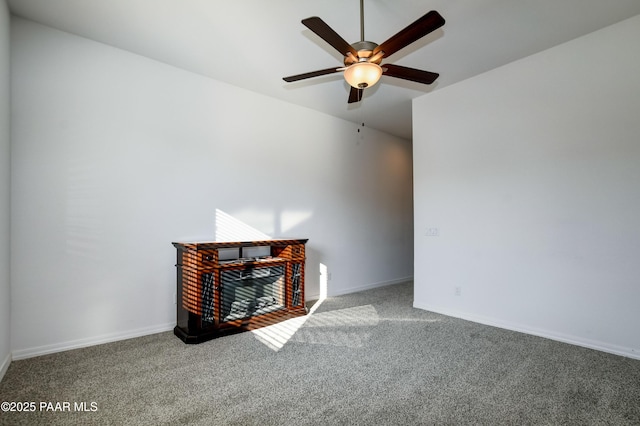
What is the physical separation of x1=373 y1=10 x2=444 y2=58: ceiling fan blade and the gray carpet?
7.39 feet

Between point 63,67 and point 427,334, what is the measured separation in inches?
164

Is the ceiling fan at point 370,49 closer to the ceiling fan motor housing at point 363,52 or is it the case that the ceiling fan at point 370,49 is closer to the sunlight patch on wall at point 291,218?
the ceiling fan motor housing at point 363,52

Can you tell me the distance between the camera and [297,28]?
2688 mm

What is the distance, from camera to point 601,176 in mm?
2742

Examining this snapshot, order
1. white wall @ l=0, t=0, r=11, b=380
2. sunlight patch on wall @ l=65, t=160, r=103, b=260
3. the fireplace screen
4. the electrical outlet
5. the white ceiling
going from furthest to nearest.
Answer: the electrical outlet
the fireplace screen
sunlight patch on wall @ l=65, t=160, r=103, b=260
the white ceiling
white wall @ l=0, t=0, r=11, b=380

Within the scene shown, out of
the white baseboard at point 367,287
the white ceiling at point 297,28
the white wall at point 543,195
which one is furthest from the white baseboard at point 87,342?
the white wall at point 543,195

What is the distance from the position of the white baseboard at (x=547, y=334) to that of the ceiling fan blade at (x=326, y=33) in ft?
10.1

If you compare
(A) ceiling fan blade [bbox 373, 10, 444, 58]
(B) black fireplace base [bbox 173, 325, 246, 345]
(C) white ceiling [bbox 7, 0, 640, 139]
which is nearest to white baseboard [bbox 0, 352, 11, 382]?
(B) black fireplace base [bbox 173, 325, 246, 345]

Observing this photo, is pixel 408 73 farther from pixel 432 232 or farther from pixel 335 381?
pixel 335 381

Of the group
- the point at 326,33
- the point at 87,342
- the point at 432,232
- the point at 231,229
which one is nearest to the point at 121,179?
the point at 231,229

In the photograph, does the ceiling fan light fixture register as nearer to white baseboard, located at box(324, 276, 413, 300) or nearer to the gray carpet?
the gray carpet

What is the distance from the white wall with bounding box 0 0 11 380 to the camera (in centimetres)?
224

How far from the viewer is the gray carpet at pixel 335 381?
1.76 meters

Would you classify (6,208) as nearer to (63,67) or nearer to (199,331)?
(63,67)
